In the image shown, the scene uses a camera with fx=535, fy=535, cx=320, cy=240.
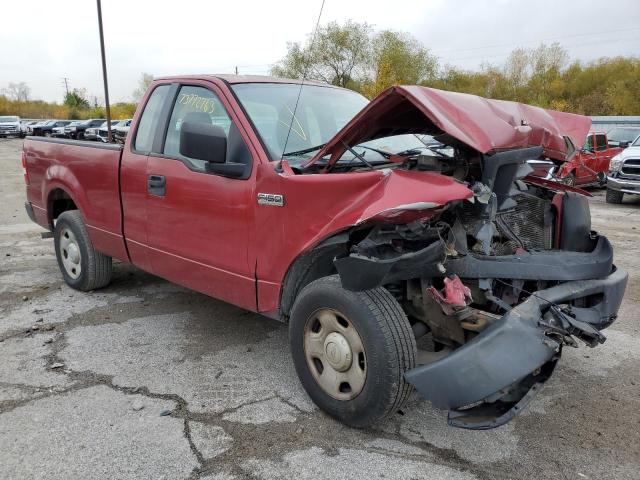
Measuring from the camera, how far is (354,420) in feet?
9.29

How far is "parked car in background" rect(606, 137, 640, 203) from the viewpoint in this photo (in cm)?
1188

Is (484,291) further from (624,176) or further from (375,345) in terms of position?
(624,176)

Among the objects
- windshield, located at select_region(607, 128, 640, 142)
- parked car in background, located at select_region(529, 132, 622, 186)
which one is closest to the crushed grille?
parked car in background, located at select_region(529, 132, 622, 186)

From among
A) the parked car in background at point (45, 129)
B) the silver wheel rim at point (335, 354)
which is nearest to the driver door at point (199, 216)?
the silver wheel rim at point (335, 354)

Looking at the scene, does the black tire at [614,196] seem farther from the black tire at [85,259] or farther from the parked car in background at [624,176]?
the black tire at [85,259]

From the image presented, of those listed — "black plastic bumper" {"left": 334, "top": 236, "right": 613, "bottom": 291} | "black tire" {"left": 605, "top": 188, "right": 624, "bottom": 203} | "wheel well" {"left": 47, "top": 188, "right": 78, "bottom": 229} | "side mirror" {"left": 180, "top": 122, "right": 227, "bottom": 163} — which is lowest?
"black tire" {"left": 605, "top": 188, "right": 624, "bottom": 203}

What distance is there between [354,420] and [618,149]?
1557cm

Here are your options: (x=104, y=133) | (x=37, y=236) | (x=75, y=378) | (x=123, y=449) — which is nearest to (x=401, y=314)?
(x=123, y=449)

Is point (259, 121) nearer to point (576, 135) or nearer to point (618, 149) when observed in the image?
point (576, 135)

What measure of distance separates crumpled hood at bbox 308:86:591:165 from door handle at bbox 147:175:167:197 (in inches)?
51.7

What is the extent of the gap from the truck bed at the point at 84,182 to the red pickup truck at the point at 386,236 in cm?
48

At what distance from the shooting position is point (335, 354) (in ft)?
9.37

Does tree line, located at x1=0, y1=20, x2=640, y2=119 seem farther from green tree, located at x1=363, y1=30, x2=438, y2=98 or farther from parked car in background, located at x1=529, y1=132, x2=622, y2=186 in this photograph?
parked car in background, located at x1=529, y1=132, x2=622, y2=186

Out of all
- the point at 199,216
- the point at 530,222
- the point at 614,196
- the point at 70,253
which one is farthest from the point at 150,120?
the point at 614,196
